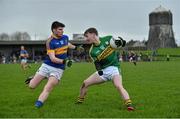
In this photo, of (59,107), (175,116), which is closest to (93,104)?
(59,107)

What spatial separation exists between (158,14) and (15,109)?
110 metres

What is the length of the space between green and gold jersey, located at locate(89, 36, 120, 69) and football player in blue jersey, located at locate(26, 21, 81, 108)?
2.22 feet

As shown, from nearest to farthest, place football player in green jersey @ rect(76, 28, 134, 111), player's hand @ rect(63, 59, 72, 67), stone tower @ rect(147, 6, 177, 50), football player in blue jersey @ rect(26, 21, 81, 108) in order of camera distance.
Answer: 1. player's hand @ rect(63, 59, 72, 67)
2. football player in blue jersey @ rect(26, 21, 81, 108)
3. football player in green jersey @ rect(76, 28, 134, 111)
4. stone tower @ rect(147, 6, 177, 50)

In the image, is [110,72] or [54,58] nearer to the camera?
[54,58]

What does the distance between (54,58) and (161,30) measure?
108 metres

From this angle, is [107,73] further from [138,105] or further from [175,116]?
[175,116]

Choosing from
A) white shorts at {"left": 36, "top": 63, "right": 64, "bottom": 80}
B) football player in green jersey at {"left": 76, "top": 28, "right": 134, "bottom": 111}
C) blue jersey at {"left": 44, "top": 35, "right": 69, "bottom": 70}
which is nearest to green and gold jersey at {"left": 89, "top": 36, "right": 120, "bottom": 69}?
football player in green jersey at {"left": 76, "top": 28, "right": 134, "bottom": 111}

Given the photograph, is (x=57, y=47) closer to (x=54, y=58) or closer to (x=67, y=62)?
(x=54, y=58)

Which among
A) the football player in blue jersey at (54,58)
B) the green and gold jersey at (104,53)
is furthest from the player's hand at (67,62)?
the green and gold jersey at (104,53)

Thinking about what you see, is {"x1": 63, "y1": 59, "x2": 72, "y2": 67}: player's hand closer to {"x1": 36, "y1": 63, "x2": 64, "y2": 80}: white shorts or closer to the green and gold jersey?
{"x1": 36, "y1": 63, "x2": 64, "y2": 80}: white shorts

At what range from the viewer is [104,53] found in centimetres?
1049

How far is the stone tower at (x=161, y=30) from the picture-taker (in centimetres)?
11638

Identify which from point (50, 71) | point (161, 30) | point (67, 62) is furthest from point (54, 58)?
point (161, 30)

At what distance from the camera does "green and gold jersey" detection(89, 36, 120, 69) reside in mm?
10484
